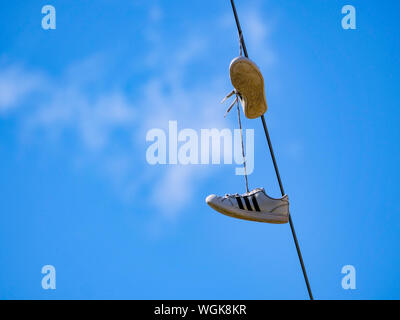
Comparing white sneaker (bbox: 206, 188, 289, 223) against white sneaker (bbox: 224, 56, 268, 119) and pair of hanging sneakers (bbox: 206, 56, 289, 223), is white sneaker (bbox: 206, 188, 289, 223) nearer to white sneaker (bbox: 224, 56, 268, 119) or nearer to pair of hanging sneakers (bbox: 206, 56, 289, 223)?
pair of hanging sneakers (bbox: 206, 56, 289, 223)

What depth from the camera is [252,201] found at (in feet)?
14.2

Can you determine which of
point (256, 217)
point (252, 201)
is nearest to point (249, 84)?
point (252, 201)

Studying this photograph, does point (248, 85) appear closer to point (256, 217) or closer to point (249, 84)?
point (249, 84)

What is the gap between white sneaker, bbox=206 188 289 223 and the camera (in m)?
4.26

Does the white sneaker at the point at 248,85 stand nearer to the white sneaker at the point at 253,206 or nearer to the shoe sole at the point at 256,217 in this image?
the white sneaker at the point at 253,206

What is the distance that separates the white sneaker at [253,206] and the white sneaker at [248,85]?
0.68 meters

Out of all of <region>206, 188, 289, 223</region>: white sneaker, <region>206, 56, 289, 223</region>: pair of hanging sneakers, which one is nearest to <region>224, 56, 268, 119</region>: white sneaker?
<region>206, 56, 289, 223</region>: pair of hanging sneakers

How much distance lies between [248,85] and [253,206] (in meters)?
0.95

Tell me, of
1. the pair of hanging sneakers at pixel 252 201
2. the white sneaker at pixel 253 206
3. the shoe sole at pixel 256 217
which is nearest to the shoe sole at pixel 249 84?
the pair of hanging sneakers at pixel 252 201
